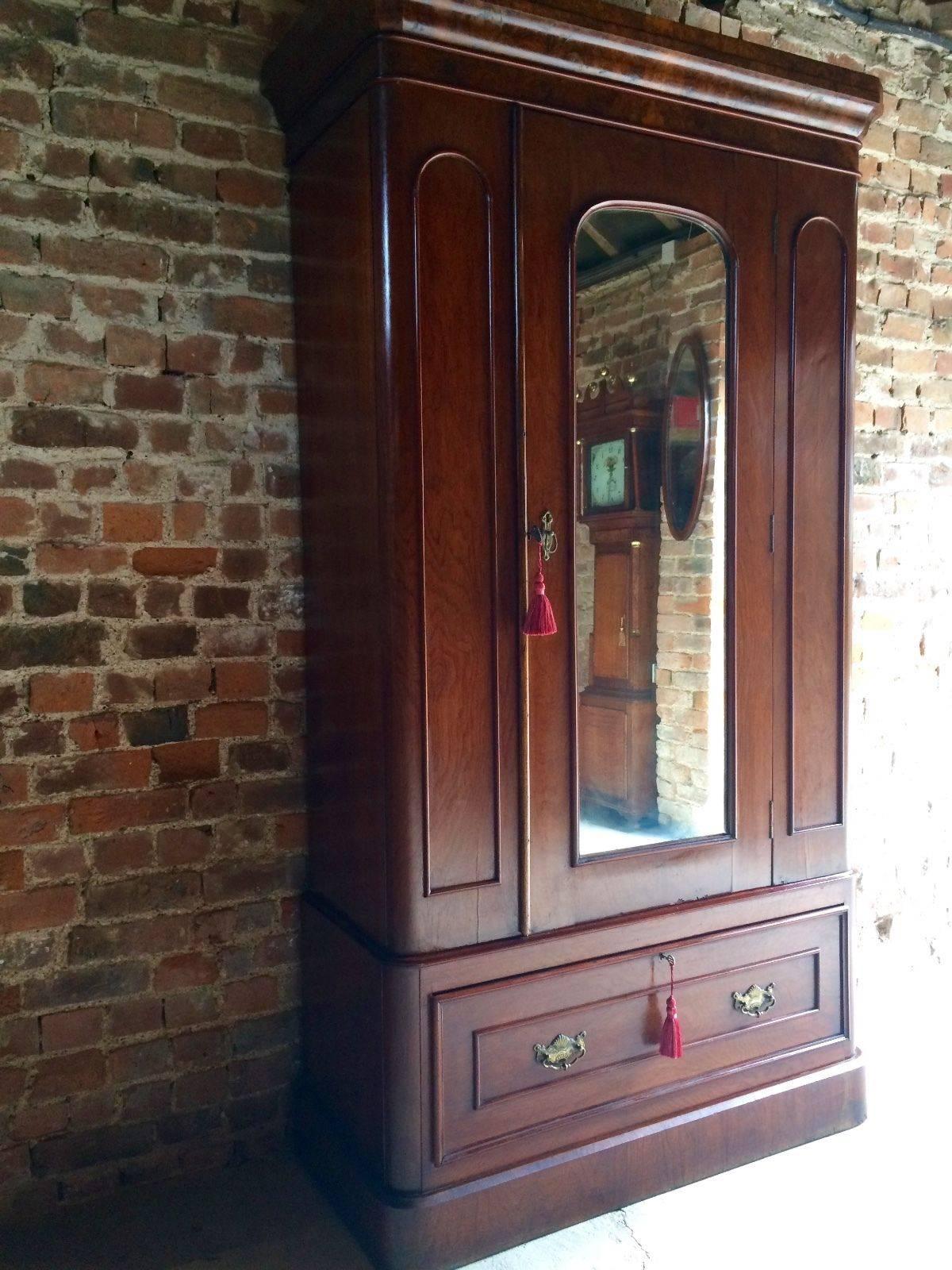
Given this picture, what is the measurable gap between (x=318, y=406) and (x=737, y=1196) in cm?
181

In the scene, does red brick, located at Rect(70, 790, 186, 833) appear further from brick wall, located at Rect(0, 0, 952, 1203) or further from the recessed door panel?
the recessed door panel

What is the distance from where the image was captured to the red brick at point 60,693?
6.24 feet

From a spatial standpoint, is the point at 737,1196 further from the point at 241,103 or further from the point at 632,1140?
the point at 241,103

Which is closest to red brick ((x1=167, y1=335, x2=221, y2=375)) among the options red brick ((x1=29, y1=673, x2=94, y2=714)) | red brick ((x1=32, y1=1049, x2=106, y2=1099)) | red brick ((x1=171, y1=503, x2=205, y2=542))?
red brick ((x1=171, y1=503, x2=205, y2=542))

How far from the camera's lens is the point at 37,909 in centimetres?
192

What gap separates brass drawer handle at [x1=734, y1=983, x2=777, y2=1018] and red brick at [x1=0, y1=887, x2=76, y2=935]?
4.51 ft

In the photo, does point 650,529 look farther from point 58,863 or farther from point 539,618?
point 58,863

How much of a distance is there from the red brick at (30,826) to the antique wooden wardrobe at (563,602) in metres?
0.51

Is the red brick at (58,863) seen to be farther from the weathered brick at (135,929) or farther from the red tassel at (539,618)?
the red tassel at (539,618)

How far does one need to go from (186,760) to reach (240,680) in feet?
0.64

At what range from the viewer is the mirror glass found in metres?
1.88

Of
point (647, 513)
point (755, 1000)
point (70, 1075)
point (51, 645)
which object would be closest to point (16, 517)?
point (51, 645)

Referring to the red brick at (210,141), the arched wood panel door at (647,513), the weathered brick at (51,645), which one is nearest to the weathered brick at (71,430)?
the weathered brick at (51,645)

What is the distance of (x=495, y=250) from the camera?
1756mm
